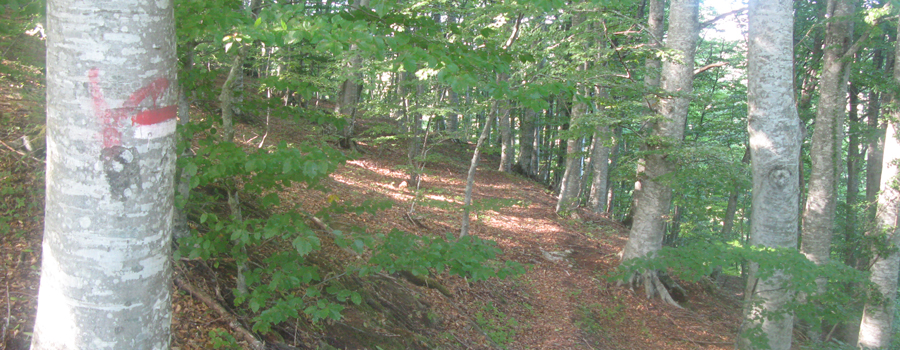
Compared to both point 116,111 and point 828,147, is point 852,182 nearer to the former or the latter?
point 828,147

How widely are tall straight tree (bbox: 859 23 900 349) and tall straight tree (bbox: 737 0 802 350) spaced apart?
3.87m

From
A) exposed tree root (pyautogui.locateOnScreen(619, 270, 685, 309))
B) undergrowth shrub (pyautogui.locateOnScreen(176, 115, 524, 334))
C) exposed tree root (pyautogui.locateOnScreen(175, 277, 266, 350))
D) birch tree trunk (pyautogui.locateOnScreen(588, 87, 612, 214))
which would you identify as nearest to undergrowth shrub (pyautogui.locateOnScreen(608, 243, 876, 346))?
exposed tree root (pyautogui.locateOnScreen(619, 270, 685, 309))

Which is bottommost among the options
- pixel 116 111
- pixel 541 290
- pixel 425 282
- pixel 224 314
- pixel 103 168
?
pixel 541 290

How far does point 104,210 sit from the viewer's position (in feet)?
4.23

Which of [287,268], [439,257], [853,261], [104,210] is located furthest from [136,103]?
[853,261]

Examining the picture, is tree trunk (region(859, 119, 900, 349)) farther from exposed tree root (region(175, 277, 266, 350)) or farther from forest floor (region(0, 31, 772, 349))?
exposed tree root (region(175, 277, 266, 350))

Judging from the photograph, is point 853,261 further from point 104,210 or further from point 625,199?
point 104,210

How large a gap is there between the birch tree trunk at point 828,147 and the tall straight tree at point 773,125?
4851 millimetres

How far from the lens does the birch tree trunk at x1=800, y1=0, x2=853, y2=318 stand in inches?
332

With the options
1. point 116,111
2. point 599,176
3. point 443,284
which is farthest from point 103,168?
point 599,176

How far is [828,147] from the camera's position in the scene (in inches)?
333

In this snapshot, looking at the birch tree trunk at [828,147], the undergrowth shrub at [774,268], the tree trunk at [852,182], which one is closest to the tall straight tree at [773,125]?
the undergrowth shrub at [774,268]

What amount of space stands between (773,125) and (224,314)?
16.7 ft

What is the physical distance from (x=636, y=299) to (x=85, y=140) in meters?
8.35
